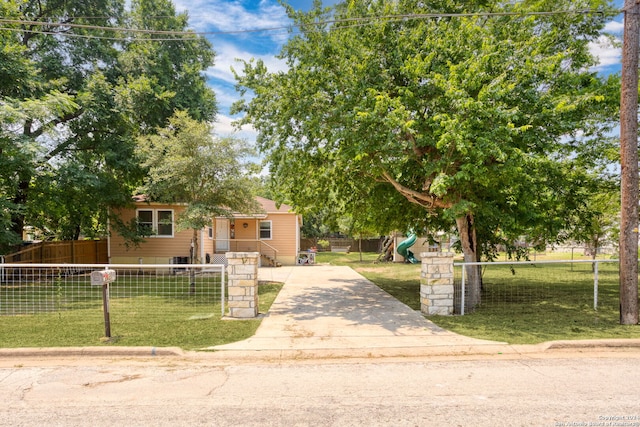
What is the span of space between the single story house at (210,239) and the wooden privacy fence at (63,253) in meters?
1.21

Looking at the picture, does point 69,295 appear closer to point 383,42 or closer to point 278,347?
point 278,347

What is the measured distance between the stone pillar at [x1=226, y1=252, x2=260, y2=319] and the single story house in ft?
25.7

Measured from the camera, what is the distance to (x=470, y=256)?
29.1 feet

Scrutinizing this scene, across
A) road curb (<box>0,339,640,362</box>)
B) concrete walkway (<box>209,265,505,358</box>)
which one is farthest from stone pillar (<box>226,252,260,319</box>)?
road curb (<box>0,339,640,362</box>)

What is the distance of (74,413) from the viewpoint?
3426 millimetres

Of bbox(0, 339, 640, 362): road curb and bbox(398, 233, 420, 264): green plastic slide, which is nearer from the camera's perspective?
bbox(0, 339, 640, 362): road curb

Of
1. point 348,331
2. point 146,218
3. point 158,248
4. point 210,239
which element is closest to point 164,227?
point 146,218

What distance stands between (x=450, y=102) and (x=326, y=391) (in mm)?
6046

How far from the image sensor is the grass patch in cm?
561

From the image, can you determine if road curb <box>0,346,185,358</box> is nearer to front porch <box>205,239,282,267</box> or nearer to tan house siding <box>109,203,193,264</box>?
tan house siding <box>109,203,193,264</box>

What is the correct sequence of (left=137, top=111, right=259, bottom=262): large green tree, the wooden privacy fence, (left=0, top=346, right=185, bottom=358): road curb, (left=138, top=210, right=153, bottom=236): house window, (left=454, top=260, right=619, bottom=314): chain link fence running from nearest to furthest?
(left=0, top=346, right=185, bottom=358): road curb → (left=454, top=260, right=619, bottom=314): chain link fence → (left=137, top=111, right=259, bottom=262): large green tree → the wooden privacy fence → (left=138, top=210, right=153, bottom=236): house window

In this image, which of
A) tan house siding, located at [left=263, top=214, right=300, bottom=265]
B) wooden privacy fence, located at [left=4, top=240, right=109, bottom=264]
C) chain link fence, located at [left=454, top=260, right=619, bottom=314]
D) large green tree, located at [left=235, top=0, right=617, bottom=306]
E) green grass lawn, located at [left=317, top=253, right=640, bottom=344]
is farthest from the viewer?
tan house siding, located at [left=263, top=214, right=300, bottom=265]

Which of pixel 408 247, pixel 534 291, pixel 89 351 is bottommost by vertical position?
pixel 534 291

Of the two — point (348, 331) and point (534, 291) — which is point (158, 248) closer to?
point (348, 331)
